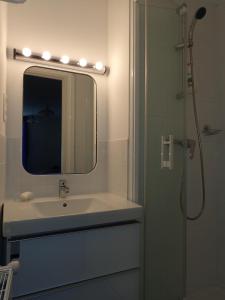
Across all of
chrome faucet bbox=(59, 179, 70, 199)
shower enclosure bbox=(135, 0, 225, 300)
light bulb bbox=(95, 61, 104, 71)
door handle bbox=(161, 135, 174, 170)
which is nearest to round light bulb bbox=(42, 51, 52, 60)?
light bulb bbox=(95, 61, 104, 71)

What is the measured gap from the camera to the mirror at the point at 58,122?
5.79 feet

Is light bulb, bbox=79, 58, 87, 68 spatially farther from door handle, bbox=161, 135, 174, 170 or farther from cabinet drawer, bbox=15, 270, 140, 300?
cabinet drawer, bbox=15, 270, 140, 300

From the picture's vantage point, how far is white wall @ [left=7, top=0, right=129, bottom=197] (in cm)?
172

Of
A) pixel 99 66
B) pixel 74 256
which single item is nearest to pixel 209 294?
pixel 74 256

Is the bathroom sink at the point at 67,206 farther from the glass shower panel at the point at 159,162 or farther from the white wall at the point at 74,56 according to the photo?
the glass shower panel at the point at 159,162

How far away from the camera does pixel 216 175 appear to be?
210 cm

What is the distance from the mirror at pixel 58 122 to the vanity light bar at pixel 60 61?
52mm

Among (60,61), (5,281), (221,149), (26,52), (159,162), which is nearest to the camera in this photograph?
(5,281)

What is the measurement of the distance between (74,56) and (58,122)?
53 cm

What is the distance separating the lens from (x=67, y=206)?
170 cm

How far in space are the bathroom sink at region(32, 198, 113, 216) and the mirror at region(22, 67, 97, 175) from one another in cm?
25

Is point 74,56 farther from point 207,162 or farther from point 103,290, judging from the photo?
point 103,290

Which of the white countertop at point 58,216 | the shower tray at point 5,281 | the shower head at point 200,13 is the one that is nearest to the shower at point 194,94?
the shower head at point 200,13

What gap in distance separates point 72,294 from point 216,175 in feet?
4.74
